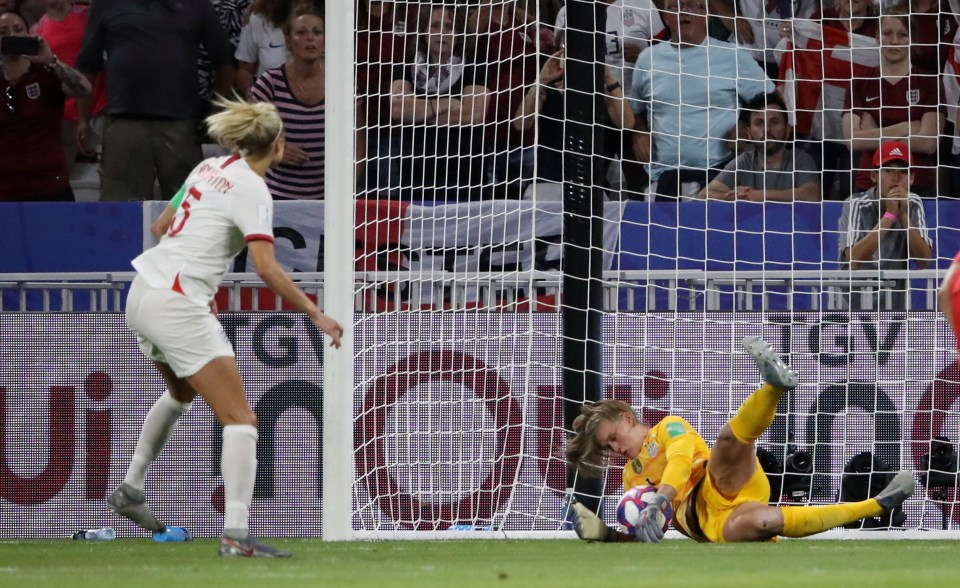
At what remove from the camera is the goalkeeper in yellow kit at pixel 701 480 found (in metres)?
7.61

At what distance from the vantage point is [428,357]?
8852mm

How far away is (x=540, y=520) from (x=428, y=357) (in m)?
1.14

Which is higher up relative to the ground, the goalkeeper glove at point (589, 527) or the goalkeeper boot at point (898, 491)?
the goalkeeper boot at point (898, 491)

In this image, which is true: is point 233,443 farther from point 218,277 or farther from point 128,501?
point 128,501

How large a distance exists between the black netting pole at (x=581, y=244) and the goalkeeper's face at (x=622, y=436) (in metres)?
0.79

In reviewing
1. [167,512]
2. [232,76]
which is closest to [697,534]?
[167,512]

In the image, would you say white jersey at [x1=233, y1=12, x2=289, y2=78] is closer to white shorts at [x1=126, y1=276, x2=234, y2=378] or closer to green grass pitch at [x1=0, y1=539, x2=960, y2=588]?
green grass pitch at [x1=0, y1=539, x2=960, y2=588]

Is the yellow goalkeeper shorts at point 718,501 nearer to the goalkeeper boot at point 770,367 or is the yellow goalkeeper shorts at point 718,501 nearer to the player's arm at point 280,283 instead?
the goalkeeper boot at point 770,367

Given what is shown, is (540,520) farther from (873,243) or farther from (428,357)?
(873,243)

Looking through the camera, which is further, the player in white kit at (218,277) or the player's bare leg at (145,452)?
the player's bare leg at (145,452)

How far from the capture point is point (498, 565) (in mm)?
6133

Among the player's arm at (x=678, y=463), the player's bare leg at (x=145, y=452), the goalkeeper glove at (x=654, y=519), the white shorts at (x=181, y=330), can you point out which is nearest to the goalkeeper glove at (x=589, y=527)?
the goalkeeper glove at (x=654, y=519)

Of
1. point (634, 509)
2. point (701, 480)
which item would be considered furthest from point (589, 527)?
point (701, 480)

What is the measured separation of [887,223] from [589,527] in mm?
3236
